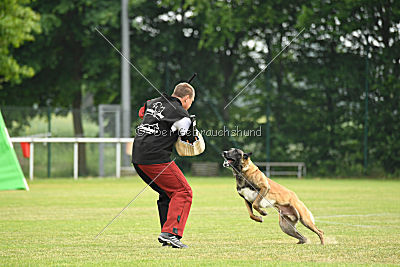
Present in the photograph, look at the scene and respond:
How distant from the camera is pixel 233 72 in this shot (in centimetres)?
2778

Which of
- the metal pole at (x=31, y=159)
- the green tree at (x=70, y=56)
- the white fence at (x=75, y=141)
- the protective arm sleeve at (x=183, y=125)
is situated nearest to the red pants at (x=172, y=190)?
the protective arm sleeve at (x=183, y=125)

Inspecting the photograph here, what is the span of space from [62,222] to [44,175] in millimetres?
15225

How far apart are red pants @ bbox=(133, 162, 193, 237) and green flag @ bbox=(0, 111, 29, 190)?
914 centimetres

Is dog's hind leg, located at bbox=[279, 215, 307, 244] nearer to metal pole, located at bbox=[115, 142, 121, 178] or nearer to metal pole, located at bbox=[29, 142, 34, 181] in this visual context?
metal pole, located at bbox=[29, 142, 34, 181]

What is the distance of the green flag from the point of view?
16.5m

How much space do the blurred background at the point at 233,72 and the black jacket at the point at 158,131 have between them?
1838 cm

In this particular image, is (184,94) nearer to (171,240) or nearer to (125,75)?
(171,240)

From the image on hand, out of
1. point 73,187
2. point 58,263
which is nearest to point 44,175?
point 73,187

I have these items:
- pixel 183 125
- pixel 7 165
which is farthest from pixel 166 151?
pixel 7 165

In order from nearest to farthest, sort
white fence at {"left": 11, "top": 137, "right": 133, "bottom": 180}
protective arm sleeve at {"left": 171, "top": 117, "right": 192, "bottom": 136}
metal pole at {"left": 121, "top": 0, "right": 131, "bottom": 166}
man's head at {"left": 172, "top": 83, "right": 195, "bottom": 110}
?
protective arm sleeve at {"left": 171, "top": 117, "right": 192, "bottom": 136}, man's head at {"left": 172, "top": 83, "right": 195, "bottom": 110}, white fence at {"left": 11, "top": 137, "right": 133, "bottom": 180}, metal pole at {"left": 121, "top": 0, "right": 131, "bottom": 166}

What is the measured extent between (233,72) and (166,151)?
20.0 meters

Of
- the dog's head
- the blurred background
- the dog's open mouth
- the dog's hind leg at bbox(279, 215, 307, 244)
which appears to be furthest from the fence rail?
the dog's hind leg at bbox(279, 215, 307, 244)

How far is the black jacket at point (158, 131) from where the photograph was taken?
7.93 m

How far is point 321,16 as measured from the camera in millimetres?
26234
